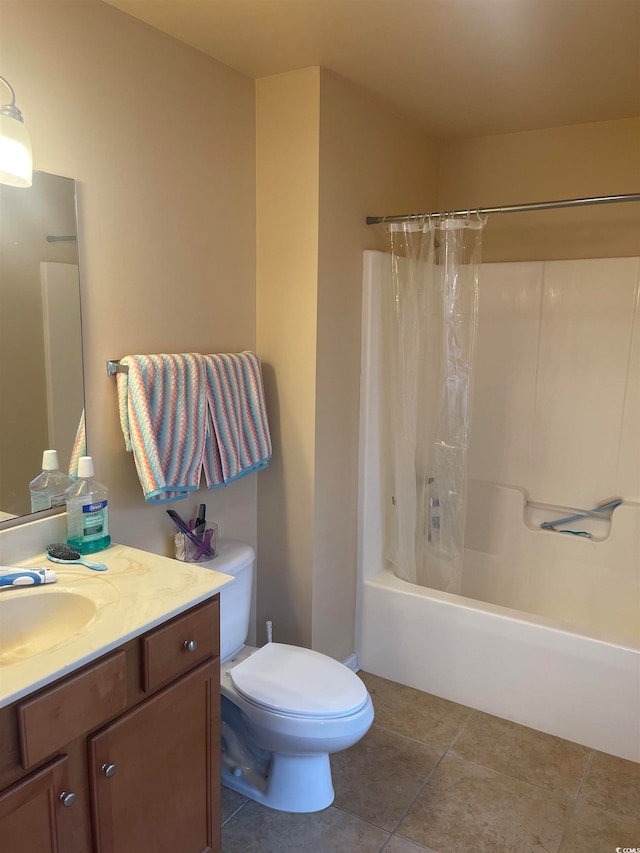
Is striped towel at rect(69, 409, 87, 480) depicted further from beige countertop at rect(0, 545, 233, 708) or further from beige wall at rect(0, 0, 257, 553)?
beige countertop at rect(0, 545, 233, 708)

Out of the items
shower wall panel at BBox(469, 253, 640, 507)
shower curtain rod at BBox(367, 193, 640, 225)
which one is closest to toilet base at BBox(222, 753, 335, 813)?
shower wall panel at BBox(469, 253, 640, 507)

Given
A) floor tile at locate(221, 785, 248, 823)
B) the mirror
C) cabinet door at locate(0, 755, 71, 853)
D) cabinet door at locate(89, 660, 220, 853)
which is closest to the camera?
cabinet door at locate(0, 755, 71, 853)

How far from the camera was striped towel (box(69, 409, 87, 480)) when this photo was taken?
1.85 metres

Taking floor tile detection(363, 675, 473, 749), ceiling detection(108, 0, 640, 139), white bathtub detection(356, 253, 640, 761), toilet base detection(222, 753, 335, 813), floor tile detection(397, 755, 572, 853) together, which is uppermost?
ceiling detection(108, 0, 640, 139)

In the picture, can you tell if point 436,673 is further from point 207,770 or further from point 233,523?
point 207,770

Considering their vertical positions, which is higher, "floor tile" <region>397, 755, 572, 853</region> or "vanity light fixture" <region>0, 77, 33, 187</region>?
"vanity light fixture" <region>0, 77, 33, 187</region>

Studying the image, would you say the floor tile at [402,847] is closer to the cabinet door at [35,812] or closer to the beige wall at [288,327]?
the beige wall at [288,327]

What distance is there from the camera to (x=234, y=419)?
7.27 ft

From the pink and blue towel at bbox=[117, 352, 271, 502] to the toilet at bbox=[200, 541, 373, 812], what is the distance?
305mm

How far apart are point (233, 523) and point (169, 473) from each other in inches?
22.7

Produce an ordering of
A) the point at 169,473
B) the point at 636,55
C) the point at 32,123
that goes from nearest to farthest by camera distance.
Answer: the point at 32,123
the point at 169,473
the point at 636,55

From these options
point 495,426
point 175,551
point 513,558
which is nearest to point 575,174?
point 495,426

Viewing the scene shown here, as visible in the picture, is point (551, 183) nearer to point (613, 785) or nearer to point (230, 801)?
point (613, 785)

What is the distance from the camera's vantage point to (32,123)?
1.66 meters
